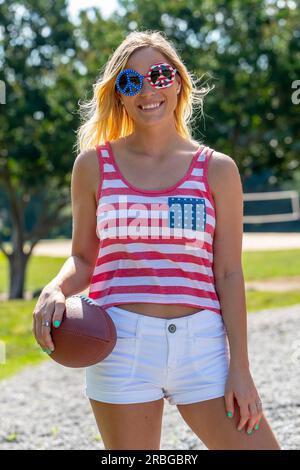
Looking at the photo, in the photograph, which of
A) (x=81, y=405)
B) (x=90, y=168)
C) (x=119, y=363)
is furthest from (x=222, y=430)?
(x=81, y=405)

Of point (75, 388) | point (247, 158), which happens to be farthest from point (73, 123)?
point (75, 388)

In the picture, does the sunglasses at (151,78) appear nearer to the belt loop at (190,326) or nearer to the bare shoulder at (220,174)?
the bare shoulder at (220,174)

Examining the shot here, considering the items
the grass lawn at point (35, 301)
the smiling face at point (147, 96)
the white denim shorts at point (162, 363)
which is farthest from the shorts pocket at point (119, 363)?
the grass lawn at point (35, 301)

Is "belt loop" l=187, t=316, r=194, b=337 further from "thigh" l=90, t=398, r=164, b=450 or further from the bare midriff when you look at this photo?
"thigh" l=90, t=398, r=164, b=450

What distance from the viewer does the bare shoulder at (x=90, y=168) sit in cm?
252

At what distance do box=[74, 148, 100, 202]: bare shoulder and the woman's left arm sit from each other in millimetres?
360

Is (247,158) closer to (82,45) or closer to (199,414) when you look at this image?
(82,45)

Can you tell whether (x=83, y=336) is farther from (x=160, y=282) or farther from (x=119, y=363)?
(x=160, y=282)

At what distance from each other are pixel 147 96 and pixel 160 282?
0.60 metres

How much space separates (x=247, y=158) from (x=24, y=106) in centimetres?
596

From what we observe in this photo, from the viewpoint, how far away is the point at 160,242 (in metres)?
2.40

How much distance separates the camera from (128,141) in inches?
104

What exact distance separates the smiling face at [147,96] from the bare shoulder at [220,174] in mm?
244

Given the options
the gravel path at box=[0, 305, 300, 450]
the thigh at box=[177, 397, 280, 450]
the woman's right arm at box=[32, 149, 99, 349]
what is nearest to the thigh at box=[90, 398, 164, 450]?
the thigh at box=[177, 397, 280, 450]
